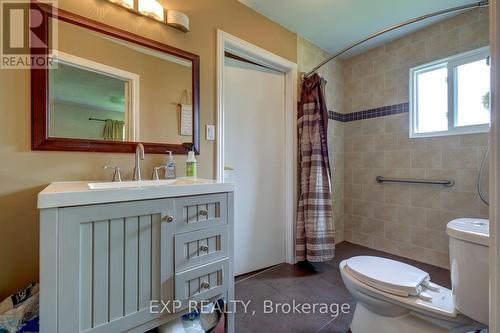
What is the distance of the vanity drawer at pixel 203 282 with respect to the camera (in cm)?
97

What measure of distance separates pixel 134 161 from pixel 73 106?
40 cm

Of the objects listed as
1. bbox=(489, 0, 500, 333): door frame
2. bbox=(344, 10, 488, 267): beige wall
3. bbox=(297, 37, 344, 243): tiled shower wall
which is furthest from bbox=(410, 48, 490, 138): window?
bbox=(489, 0, 500, 333): door frame

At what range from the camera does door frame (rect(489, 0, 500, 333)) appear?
442 millimetres

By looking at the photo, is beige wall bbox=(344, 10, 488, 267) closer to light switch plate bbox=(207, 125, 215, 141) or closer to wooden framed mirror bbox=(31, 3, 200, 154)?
light switch plate bbox=(207, 125, 215, 141)

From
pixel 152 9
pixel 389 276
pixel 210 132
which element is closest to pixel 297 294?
pixel 389 276

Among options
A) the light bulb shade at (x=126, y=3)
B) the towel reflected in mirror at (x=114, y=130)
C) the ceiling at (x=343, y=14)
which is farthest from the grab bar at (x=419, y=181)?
the light bulb shade at (x=126, y=3)

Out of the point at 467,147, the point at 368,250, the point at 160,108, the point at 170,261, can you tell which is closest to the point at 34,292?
the point at 170,261

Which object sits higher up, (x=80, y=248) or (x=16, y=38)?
(x=16, y=38)

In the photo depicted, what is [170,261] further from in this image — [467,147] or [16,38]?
[467,147]

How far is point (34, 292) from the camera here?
3.04 feet

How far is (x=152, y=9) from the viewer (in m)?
1.32

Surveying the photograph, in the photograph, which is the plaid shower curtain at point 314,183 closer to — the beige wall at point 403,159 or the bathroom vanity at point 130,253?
the beige wall at point 403,159

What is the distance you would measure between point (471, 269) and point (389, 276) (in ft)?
1.17

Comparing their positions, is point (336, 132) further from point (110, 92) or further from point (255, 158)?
point (110, 92)
